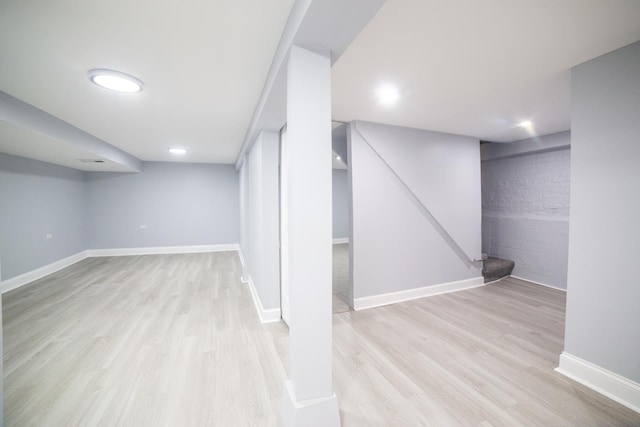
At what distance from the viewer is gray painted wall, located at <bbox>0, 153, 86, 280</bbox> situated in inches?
155

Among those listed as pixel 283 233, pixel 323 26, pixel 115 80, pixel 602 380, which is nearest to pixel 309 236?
pixel 323 26

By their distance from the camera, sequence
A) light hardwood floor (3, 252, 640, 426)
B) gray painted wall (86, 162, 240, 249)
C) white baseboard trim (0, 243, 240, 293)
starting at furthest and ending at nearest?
1. gray painted wall (86, 162, 240, 249)
2. white baseboard trim (0, 243, 240, 293)
3. light hardwood floor (3, 252, 640, 426)

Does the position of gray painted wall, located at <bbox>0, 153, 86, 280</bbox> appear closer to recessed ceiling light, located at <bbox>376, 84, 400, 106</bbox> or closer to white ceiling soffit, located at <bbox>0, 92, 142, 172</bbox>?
A: white ceiling soffit, located at <bbox>0, 92, 142, 172</bbox>

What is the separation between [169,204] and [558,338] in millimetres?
7914

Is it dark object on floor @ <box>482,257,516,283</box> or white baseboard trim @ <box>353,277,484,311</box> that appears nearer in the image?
white baseboard trim @ <box>353,277,484,311</box>

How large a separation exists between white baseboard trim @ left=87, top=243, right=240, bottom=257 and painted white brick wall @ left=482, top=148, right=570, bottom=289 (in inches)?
250

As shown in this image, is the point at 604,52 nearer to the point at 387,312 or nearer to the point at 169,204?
the point at 387,312

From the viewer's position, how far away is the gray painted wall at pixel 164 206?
6.26 meters

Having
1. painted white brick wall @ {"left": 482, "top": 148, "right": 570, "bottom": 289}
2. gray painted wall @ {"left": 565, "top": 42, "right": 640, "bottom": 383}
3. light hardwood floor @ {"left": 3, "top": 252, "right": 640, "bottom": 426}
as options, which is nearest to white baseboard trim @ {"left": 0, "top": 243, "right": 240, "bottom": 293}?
light hardwood floor @ {"left": 3, "top": 252, "right": 640, "bottom": 426}

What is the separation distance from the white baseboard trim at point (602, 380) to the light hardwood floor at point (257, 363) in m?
0.07

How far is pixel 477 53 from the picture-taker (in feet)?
5.68

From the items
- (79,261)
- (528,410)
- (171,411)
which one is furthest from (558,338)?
(79,261)

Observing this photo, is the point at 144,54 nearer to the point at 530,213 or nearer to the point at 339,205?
the point at 530,213

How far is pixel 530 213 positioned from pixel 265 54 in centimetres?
493
